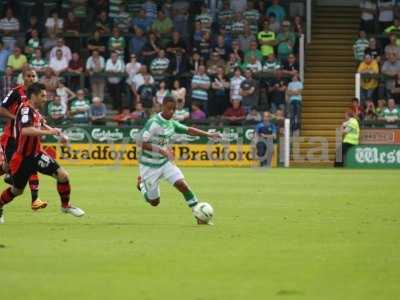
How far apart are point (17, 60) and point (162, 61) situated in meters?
4.66

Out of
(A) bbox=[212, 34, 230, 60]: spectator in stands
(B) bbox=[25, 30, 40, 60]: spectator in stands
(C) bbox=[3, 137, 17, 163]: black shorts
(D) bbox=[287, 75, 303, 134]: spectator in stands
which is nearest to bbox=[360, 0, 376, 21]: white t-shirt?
(D) bbox=[287, 75, 303, 134]: spectator in stands

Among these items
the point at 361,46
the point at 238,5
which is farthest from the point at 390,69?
the point at 238,5

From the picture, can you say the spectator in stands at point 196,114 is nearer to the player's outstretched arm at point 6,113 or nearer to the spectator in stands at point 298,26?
the spectator in stands at point 298,26

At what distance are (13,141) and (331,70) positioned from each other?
22.6 metres

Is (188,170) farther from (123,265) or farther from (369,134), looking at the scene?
(123,265)

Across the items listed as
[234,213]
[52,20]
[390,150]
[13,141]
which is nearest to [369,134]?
[390,150]

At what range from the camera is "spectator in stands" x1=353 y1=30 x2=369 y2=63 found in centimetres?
3600

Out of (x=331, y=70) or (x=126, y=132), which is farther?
(x=331, y=70)

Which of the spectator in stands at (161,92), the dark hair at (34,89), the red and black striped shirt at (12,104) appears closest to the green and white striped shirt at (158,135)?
the dark hair at (34,89)

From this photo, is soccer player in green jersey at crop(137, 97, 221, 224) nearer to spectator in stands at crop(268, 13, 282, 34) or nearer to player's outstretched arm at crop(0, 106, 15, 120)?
player's outstretched arm at crop(0, 106, 15, 120)

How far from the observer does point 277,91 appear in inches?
1383

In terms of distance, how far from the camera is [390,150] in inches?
1340

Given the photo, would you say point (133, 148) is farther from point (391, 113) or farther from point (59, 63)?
point (391, 113)

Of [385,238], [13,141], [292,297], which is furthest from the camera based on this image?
[13,141]
